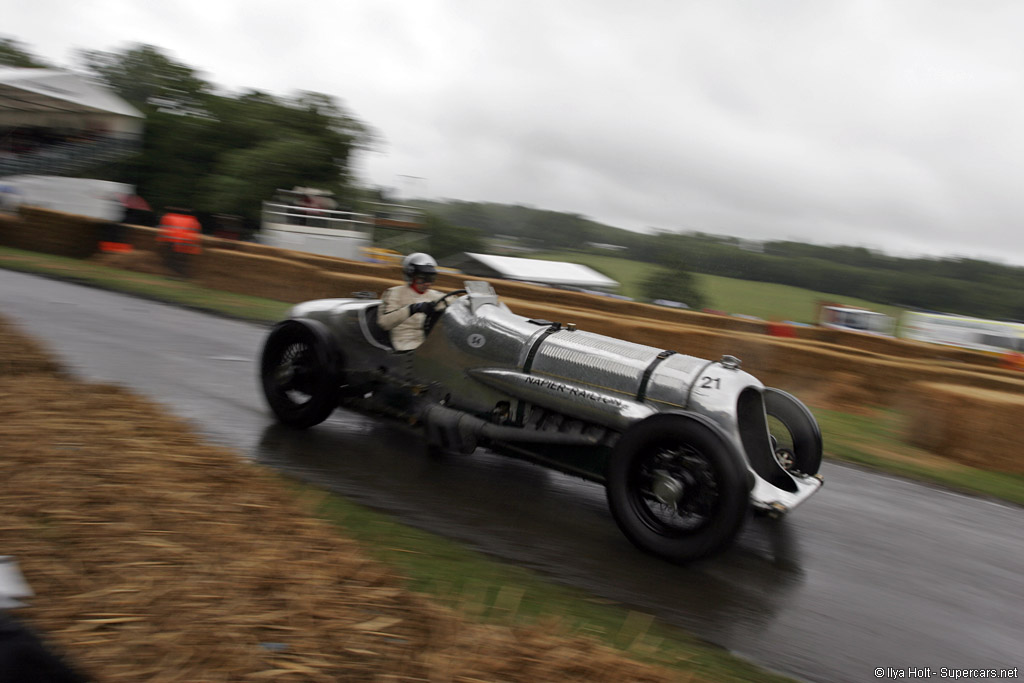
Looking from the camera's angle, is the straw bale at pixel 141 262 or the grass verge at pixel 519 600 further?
the straw bale at pixel 141 262

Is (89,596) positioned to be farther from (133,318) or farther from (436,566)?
(133,318)

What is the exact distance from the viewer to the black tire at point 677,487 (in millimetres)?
3762

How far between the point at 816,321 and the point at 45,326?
2387 centimetres

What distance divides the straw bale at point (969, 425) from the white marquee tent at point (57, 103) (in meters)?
→ 21.6

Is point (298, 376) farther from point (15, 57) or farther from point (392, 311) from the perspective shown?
point (15, 57)

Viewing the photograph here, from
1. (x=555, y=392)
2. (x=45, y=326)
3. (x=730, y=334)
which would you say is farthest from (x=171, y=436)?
(x=730, y=334)

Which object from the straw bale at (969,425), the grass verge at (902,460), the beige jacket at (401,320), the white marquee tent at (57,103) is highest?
the white marquee tent at (57,103)

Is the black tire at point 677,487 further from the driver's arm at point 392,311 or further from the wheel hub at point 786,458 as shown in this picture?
the driver's arm at point 392,311

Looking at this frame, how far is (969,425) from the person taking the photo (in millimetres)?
7480

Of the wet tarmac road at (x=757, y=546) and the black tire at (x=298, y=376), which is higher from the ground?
the black tire at (x=298, y=376)

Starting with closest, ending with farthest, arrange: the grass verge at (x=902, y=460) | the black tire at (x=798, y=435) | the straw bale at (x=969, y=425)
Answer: the black tire at (x=798, y=435), the grass verge at (x=902, y=460), the straw bale at (x=969, y=425)

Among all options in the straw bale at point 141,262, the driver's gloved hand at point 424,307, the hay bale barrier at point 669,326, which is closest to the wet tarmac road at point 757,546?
the driver's gloved hand at point 424,307

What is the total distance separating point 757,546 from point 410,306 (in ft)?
9.30

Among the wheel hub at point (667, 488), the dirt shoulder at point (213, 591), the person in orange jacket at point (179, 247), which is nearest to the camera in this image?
the dirt shoulder at point (213, 591)
